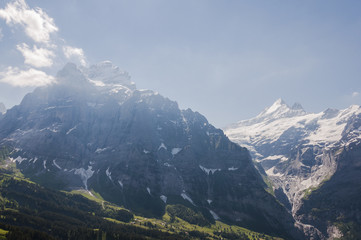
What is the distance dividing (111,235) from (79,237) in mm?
23244

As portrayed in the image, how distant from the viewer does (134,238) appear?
199 metres

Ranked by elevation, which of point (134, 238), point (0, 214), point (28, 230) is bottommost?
point (134, 238)

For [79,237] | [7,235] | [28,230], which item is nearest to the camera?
[7,235]

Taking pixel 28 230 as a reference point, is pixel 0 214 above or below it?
above

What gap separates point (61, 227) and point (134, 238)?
183 ft

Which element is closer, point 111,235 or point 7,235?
point 7,235

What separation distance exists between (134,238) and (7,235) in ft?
274

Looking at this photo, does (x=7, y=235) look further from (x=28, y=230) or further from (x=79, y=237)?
(x=79, y=237)

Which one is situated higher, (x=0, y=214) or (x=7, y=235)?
(x=0, y=214)

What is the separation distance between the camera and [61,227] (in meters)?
198

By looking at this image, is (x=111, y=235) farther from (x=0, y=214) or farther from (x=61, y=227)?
(x=0, y=214)

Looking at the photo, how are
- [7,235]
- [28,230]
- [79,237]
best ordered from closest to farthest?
1. [7,235]
2. [28,230]
3. [79,237]

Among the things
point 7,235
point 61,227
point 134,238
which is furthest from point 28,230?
point 134,238

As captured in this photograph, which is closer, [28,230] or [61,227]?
[28,230]
